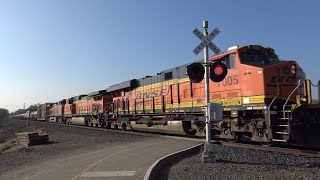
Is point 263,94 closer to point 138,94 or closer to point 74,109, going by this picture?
point 138,94

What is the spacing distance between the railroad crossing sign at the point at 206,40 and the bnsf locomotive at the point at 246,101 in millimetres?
661

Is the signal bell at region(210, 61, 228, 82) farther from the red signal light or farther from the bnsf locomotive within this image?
the bnsf locomotive

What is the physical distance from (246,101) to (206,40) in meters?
4.68

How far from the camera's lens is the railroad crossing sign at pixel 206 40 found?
442 inches

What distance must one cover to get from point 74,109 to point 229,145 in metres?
38.5

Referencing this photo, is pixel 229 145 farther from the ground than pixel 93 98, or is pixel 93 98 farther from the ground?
pixel 93 98

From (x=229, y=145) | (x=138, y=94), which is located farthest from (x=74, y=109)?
(x=229, y=145)

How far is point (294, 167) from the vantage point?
1007 centimetres

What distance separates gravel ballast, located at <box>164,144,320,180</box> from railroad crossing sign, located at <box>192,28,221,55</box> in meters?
3.36

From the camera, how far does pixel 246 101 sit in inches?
590

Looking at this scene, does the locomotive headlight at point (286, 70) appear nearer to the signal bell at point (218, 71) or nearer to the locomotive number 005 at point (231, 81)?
the locomotive number 005 at point (231, 81)

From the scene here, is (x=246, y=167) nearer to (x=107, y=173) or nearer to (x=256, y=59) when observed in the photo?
(x=107, y=173)

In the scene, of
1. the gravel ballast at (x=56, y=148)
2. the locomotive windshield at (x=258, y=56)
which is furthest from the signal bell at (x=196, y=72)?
the gravel ballast at (x=56, y=148)

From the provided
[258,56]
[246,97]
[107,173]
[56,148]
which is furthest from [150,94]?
[107,173]
